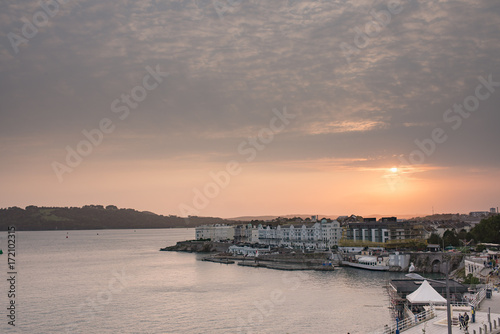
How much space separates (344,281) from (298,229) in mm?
58945

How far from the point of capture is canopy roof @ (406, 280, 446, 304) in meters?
24.0

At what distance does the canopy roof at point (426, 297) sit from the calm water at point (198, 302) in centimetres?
483

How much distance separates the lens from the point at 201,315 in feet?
113

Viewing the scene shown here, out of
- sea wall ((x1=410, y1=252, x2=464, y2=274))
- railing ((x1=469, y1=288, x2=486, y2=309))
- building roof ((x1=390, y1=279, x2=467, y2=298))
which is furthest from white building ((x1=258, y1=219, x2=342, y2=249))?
railing ((x1=469, y1=288, x2=486, y2=309))

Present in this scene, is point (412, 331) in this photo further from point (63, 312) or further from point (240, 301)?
point (63, 312)

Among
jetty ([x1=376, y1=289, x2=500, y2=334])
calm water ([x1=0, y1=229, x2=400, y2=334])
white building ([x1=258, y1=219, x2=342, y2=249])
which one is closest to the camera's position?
jetty ([x1=376, y1=289, x2=500, y2=334])

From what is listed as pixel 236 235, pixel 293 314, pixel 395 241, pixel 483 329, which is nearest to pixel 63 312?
pixel 293 314

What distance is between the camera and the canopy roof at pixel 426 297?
2402 centimetres

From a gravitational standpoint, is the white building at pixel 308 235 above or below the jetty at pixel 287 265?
above

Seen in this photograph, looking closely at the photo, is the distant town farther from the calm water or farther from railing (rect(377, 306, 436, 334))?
railing (rect(377, 306, 436, 334))

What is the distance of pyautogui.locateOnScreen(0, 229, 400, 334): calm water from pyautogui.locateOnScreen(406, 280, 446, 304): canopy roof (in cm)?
483

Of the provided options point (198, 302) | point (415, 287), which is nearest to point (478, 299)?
point (415, 287)

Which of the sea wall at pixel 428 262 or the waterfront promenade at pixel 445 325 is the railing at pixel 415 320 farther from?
the sea wall at pixel 428 262

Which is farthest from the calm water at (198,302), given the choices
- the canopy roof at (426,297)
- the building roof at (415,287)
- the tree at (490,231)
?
the tree at (490,231)
